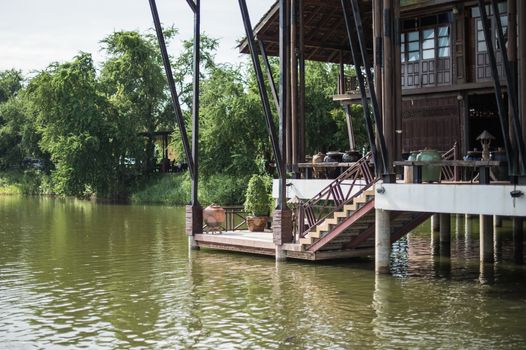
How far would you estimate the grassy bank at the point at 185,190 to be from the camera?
5738 centimetres

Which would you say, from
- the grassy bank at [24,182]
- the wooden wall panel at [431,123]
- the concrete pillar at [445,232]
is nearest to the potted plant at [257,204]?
the wooden wall panel at [431,123]

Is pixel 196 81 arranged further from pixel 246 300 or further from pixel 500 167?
pixel 246 300

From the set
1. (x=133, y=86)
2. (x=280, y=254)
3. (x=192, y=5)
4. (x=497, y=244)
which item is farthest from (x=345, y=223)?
(x=133, y=86)

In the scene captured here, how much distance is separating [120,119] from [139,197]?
655 cm

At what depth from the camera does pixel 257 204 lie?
2984cm

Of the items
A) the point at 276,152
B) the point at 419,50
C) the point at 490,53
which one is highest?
the point at 419,50

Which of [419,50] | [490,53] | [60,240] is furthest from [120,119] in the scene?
[490,53]

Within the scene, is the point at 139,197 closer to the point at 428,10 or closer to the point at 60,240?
the point at 60,240

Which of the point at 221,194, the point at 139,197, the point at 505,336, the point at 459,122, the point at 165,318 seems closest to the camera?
the point at 505,336

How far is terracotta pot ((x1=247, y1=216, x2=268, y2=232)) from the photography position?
29875 mm

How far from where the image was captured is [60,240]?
3400 cm

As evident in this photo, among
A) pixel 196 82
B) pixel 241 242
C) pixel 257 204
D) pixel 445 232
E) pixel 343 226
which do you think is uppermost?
pixel 196 82

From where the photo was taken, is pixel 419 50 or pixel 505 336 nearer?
pixel 505 336

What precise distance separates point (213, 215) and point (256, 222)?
1734 millimetres
